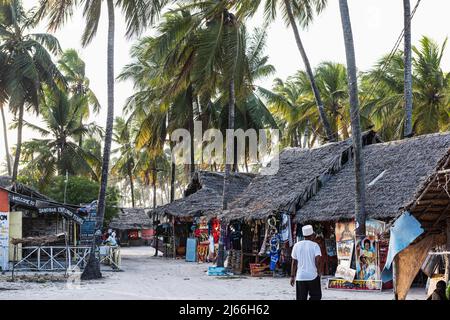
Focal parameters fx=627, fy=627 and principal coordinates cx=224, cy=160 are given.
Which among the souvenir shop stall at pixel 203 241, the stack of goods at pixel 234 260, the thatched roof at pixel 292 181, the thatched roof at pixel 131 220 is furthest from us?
the thatched roof at pixel 131 220

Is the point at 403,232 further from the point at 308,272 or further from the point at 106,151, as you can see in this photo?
the point at 106,151

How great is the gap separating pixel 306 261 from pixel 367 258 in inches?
267

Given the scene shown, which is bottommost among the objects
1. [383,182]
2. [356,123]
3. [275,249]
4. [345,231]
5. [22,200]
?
[275,249]

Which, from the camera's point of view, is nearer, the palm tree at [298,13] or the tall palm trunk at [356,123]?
the tall palm trunk at [356,123]

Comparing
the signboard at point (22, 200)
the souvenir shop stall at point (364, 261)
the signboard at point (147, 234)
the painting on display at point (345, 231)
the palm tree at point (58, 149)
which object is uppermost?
the palm tree at point (58, 149)

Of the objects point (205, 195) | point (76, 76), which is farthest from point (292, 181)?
point (76, 76)

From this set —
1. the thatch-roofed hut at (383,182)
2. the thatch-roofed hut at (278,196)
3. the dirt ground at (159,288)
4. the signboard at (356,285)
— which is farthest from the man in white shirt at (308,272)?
the thatch-roofed hut at (278,196)

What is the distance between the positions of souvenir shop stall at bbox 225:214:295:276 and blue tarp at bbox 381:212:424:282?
369 inches

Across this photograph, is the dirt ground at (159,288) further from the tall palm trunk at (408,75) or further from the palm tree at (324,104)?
the palm tree at (324,104)

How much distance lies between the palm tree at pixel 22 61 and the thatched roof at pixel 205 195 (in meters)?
7.45

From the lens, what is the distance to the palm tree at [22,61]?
91.1ft

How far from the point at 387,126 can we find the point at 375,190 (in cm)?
1395

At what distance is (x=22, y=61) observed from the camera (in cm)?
2783

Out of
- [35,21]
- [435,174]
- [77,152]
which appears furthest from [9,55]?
[435,174]
